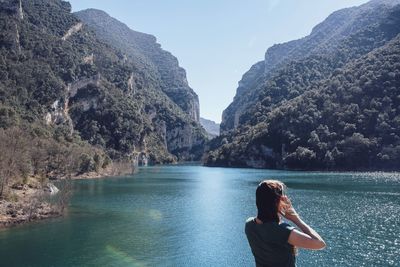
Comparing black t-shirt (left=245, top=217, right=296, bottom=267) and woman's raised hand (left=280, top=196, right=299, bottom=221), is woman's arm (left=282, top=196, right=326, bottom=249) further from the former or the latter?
black t-shirt (left=245, top=217, right=296, bottom=267)

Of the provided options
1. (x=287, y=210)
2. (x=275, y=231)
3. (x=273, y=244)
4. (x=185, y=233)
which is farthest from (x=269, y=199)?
(x=185, y=233)

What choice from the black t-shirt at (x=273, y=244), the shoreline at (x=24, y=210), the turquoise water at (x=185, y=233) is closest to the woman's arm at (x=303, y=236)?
the black t-shirt at (x=273, y=244)

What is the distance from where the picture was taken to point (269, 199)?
730 centimetres

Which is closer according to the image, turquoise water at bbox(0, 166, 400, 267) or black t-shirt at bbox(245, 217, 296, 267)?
black t-shirt at bbox(245, 217, 296, 267)

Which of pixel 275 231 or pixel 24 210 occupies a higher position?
pixel 275 231

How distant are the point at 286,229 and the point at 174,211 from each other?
61365 mm

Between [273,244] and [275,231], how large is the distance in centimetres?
26

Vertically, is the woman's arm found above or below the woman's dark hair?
below

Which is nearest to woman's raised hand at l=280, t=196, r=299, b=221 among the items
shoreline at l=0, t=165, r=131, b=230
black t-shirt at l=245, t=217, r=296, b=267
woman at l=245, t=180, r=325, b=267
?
woman at l=245, t=180, r=325, b=267

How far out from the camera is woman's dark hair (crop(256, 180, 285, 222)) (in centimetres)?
713

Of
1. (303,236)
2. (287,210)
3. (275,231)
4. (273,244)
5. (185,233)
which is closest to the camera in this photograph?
(303,236)

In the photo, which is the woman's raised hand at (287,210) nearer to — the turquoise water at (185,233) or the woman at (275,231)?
the woman at (275,231)

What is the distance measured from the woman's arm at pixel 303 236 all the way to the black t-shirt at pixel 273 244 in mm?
155

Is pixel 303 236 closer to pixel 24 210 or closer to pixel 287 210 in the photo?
pixel 287 210
